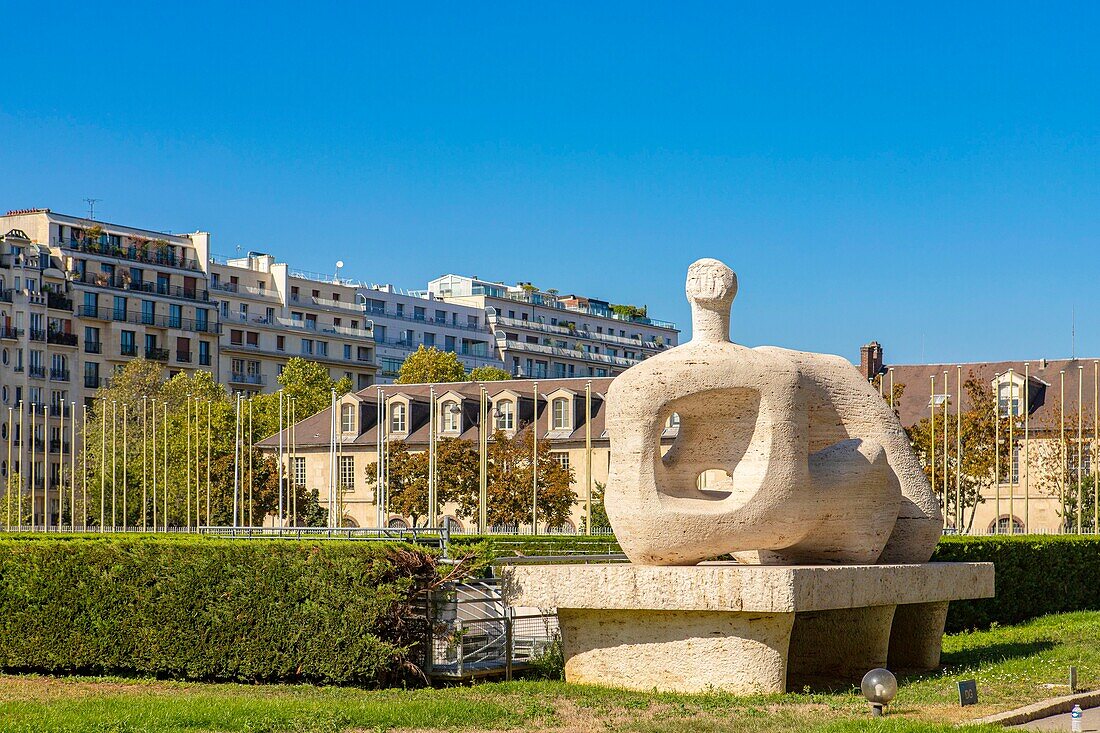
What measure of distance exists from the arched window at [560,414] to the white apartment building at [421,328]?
137 feet

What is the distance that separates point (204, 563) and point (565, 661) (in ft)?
14.6

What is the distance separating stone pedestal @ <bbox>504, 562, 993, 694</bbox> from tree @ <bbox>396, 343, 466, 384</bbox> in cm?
7543

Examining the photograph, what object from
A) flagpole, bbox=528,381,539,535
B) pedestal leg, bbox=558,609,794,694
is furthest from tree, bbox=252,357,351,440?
pedestal leg, bbox=558,609,794,694

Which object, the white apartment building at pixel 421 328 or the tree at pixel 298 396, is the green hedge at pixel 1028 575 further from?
the white apartment building at pixel 421 328

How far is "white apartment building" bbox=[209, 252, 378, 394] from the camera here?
3920 inches

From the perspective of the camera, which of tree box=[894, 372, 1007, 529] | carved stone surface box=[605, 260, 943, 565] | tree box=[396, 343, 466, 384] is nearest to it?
carved stone surface box=[605, 260, 943, 565]

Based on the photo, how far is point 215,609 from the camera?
17.1 m

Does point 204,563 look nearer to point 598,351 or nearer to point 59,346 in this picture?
point 59,346

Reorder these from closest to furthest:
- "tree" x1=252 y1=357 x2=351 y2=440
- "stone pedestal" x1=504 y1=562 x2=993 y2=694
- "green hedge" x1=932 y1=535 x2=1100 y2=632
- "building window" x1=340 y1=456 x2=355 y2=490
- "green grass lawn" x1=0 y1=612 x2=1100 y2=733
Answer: "green grass lawn" x1=0 y1=612 x2=1100 y2=733, "stone pedestal" x1=504 y1=562 x2=993 y2=694, "green hedge" x1=932 y1=535 x2=1100 y2=632, "building window" x1=340 y1=456 x2=355 y2=490, "tree" x1=252 y1=357 x2=351 y2=440

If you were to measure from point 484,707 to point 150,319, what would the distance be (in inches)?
A: 3268

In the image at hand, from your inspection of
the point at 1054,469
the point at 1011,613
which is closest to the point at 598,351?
the point at 1054,469

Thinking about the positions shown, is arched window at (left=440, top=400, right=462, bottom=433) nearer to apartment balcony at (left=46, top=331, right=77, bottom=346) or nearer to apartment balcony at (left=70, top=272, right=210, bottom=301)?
apartment balcony at (left=46, top=331, right=77, bottom=346)

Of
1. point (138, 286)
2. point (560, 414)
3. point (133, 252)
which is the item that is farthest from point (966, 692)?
point (133, 252)

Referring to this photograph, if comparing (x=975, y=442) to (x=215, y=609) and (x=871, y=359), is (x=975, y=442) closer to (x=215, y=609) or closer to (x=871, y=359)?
(x=871, y=359)
